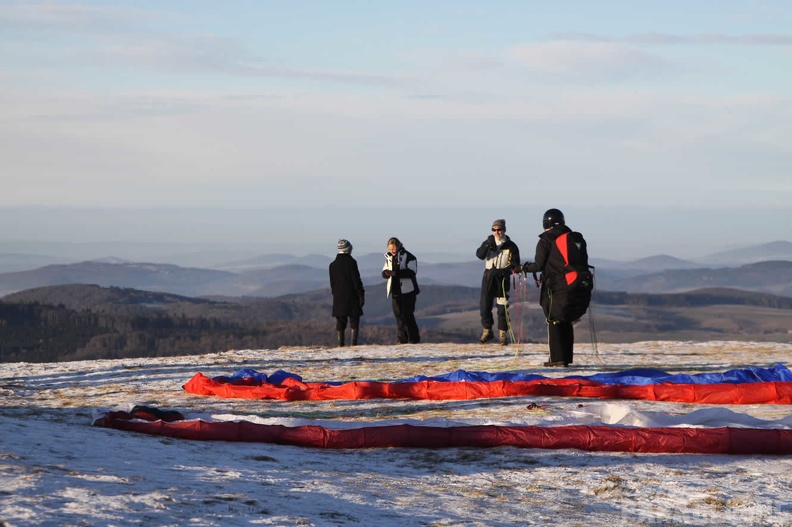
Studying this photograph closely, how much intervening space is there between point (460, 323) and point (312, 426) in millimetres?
180631

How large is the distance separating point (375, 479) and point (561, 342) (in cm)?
820

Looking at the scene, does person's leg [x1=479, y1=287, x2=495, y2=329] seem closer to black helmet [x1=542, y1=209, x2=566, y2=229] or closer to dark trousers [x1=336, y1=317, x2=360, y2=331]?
dark trousers [x1=336, y1=317, x2=360, y2=331]

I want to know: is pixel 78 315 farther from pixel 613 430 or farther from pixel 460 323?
pixel 613 430

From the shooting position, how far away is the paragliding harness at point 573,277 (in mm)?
14266

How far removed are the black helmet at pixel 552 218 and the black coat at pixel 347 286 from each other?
5962 mm

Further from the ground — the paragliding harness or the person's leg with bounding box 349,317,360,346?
the paragliding harness

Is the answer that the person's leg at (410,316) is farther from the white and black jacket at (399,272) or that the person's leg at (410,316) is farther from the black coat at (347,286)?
the black coat at (347,286)

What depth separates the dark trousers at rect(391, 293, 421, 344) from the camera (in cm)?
1984

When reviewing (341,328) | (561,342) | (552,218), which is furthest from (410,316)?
(552,218)

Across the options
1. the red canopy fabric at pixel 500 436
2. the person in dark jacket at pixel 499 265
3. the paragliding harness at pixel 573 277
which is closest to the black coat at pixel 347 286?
the person in dark jacket at pixel 499 265

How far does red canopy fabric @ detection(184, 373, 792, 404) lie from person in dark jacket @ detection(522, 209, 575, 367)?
7.43ft

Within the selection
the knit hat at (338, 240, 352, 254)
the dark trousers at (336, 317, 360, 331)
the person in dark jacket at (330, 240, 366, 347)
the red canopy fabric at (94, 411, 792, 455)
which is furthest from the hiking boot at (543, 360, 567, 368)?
the red canopy fabric at (94, 411, 792, 455)

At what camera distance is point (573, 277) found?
14258 mm

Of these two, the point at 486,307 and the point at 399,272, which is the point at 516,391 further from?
the point at 399,272
